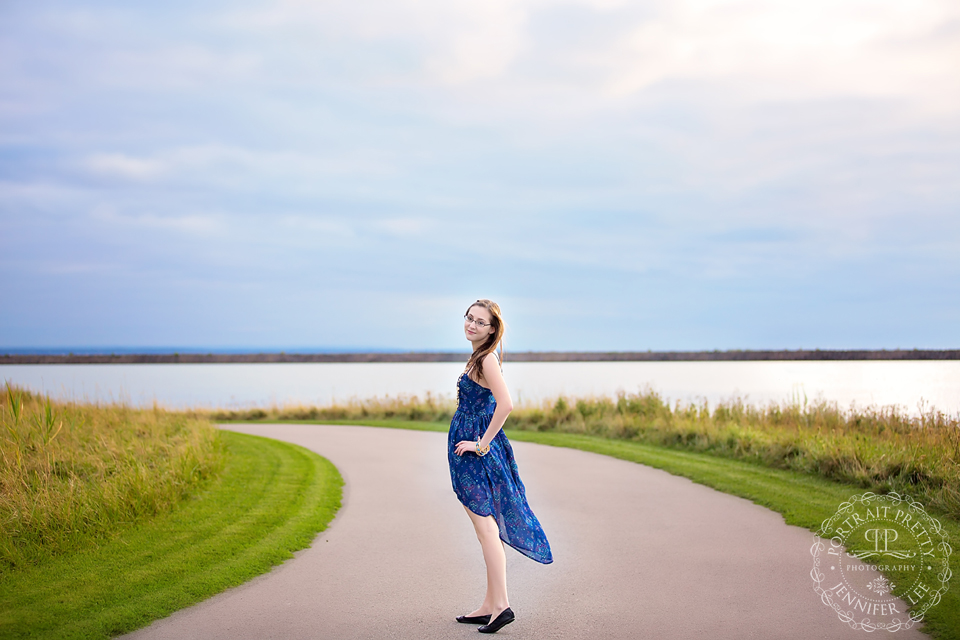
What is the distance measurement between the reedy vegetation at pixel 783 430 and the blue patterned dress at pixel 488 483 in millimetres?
5545

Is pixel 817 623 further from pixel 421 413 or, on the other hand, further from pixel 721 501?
pixel 421 413

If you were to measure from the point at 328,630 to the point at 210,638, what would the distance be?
0.75 meters

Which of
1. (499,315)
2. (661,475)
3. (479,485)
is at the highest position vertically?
(499,315)

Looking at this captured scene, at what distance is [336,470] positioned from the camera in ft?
35.6

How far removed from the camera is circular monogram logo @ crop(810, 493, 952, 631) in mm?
4759

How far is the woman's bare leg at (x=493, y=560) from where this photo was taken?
4355 mm

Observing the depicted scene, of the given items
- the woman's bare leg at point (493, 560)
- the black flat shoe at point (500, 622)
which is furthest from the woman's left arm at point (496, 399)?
the black flat shoe at point (500, 622)

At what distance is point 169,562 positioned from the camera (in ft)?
19.2

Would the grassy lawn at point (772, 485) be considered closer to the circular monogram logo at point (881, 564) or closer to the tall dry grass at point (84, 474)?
the circular monogram logo at point (881, 564)

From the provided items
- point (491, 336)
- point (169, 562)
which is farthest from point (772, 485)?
point (169, 562)

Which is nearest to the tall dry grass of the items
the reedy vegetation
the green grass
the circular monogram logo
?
the green grass

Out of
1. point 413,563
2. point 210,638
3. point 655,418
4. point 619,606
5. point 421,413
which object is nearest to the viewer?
point 210,638

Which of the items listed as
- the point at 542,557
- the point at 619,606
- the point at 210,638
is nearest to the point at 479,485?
the point at 542,557

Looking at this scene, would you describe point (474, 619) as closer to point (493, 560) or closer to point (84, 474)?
point (493, 560)
